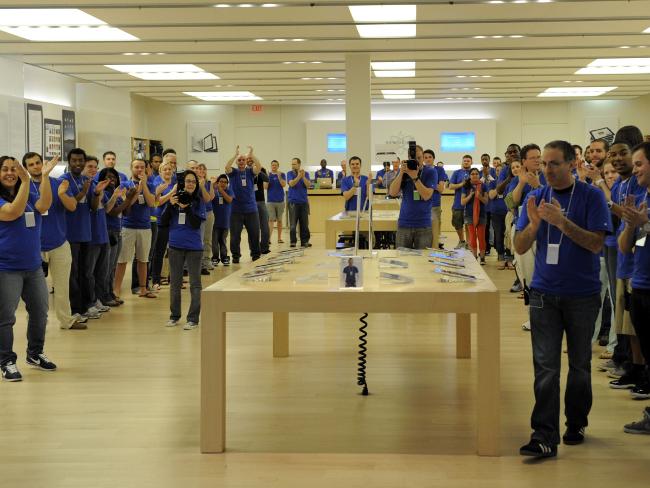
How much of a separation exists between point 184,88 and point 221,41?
7066 mm

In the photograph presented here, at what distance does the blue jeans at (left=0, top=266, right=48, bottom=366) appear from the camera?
18.0 feet

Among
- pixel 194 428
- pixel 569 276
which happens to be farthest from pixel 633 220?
pixel 194 428

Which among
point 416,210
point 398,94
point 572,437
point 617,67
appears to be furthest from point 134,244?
point 398,94

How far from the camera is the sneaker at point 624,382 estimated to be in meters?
5.34

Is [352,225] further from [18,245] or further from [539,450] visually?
[539,450]

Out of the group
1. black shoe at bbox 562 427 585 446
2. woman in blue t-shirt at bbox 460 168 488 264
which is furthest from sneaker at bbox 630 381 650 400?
woman in blue t-shirt at bbox 460 168 488 264

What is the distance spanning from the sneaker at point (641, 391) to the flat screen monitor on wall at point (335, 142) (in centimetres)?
1965

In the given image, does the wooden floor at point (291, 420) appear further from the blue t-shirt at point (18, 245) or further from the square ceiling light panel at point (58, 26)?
the square ceiling light panel at point (58, 26)

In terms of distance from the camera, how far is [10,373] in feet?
18.6

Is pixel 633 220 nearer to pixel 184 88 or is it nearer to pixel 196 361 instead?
pixel 196 361

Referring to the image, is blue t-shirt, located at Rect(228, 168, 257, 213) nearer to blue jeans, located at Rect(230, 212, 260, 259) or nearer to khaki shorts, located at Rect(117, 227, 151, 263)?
blue jeans, located at Rect(230, 212, 260, 259)

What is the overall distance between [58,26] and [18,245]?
6.27 m

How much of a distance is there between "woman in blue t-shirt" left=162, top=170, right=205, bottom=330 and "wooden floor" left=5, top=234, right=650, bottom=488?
1.70ft

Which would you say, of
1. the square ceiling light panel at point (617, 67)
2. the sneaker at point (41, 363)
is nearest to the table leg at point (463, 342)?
the sneaker at point (41, 363)
